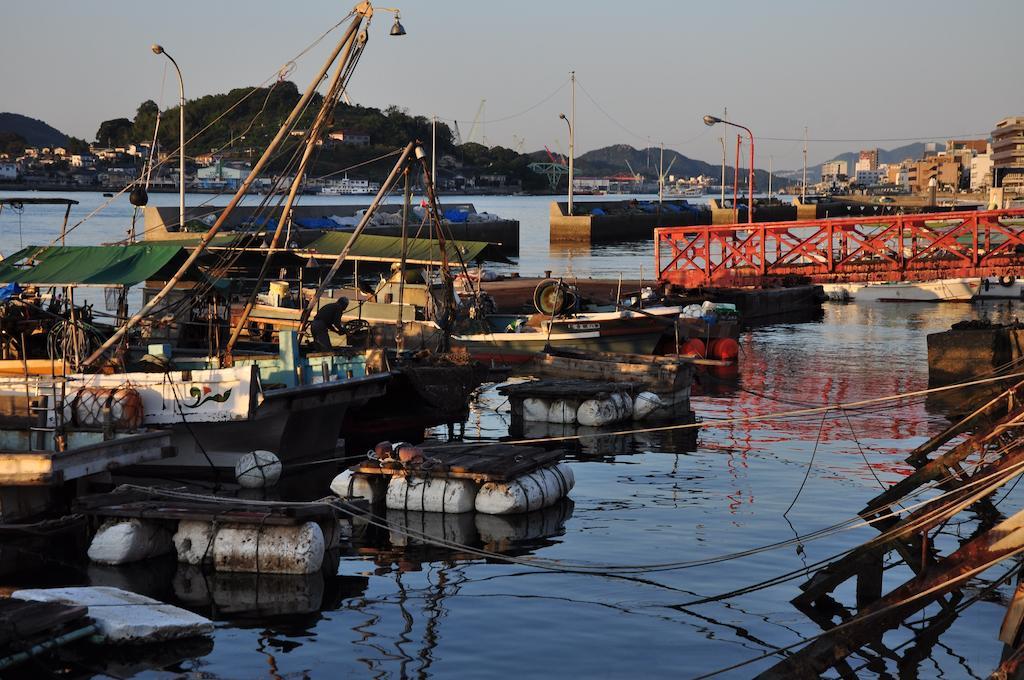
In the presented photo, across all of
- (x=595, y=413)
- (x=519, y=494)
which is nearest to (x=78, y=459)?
(x=519, y=494)

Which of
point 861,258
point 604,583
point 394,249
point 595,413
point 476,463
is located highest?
point 394,249

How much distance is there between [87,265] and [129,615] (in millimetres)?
12442

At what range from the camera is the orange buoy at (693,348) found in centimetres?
4184

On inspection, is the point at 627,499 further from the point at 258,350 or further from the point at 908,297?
the point at 908,297

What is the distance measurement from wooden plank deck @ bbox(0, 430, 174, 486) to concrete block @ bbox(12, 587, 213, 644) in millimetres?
3786

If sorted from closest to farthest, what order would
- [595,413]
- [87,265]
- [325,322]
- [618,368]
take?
1. [87,265]
2. [325,322]
3. [595,413]
4. [618,368]

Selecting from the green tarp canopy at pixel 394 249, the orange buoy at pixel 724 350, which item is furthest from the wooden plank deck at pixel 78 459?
the orange buoy at pixel 724 350

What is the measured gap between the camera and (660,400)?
1239 inches

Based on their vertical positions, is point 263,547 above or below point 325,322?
below

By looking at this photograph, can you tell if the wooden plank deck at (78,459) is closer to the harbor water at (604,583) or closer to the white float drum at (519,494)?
the harbor water at (604,583)

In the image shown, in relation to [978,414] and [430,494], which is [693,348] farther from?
[978,414]

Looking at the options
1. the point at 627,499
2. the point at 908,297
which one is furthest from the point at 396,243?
the point at 908,297

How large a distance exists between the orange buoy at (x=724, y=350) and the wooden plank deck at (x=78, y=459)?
24.9m

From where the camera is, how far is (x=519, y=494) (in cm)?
2089
